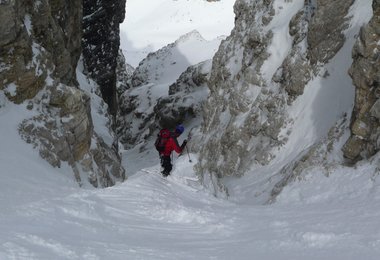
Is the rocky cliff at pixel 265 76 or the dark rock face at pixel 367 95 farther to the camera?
the rocky cliff at pixel 265 76

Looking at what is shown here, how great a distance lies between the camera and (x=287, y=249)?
6383 millimetres

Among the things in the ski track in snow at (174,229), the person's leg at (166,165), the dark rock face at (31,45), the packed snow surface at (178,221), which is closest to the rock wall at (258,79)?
the person's leg at (166,165)

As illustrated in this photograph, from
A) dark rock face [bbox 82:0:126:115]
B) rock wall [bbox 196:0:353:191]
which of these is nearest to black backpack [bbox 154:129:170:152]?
rock wall [bbox 196:0:353:191]

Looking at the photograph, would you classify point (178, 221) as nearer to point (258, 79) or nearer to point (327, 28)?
point (327, 28)

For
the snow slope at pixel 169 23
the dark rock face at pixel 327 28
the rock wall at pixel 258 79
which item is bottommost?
the snow slope at pixel 169 23

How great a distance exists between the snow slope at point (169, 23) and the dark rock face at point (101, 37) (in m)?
42.2

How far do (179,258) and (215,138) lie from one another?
64.6 ft

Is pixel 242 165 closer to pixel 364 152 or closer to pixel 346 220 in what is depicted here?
pixel 364 152

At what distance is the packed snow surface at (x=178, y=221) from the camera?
593 cm

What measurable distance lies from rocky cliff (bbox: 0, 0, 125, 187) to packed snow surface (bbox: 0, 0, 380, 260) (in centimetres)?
309

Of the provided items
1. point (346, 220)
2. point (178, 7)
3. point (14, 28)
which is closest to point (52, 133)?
point (14, 28)

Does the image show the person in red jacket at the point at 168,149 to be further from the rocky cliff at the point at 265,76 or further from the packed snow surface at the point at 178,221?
the rocky cliff at the point at 265,76

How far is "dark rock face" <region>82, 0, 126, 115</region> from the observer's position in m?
35.7

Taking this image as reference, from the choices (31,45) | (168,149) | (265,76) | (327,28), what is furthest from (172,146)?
(265,76)
